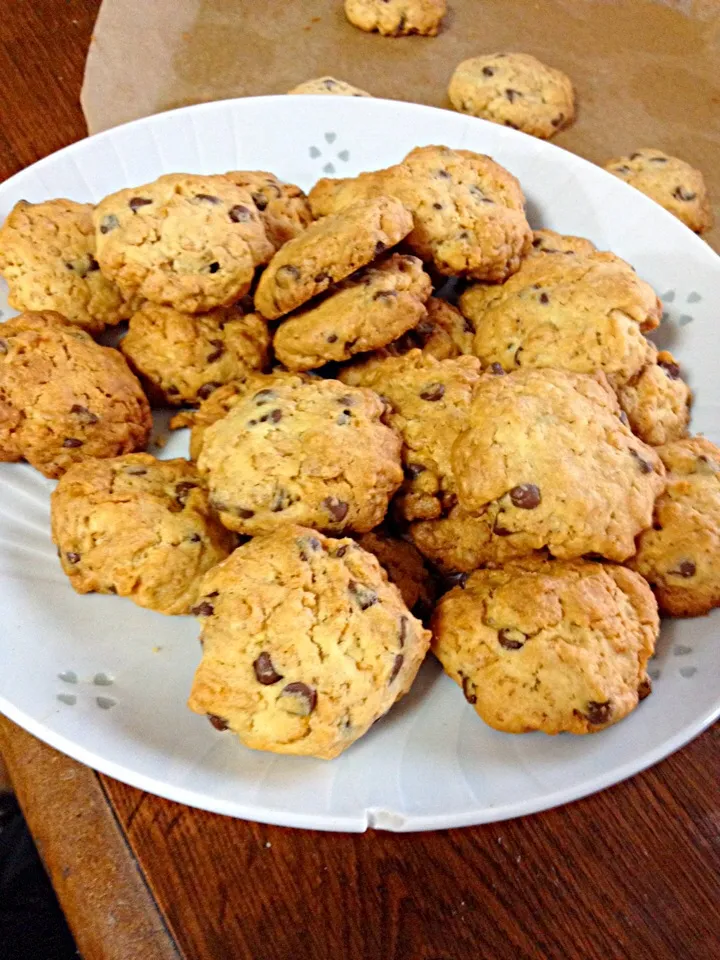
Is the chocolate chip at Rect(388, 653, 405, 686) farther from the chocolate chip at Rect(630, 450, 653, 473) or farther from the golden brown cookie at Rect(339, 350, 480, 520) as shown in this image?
the chocolate chip at Rect(630, 450, 653, 473)

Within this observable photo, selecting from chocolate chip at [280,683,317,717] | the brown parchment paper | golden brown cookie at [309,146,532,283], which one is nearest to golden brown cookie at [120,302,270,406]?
golden brown cookie at [309,146,532,283]

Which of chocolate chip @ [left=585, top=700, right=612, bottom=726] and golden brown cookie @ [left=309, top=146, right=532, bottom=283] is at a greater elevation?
golden brown cookie @ [left=309, top=146, right=532, bottom=283]

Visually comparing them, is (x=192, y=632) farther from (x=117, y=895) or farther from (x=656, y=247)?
(x=656, y=247)

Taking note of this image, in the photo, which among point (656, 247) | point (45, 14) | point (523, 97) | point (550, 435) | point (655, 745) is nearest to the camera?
point (655, 745)

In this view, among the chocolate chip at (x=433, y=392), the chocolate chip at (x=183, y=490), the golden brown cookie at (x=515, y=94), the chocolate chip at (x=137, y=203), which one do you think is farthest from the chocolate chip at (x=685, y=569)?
the golden brown cookie at (x=515, y=94)

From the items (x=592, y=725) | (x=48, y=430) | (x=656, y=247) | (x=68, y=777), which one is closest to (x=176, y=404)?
(x=48, y=430)

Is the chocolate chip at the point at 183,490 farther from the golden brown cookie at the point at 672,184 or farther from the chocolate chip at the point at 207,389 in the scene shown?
the golden brown cookie at the point at 672,184

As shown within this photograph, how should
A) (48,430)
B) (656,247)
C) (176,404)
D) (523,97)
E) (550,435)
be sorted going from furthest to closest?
1. (523,97)
2. (656,247)
3. (176,404)
4. (48,430)
5. (550,435)
